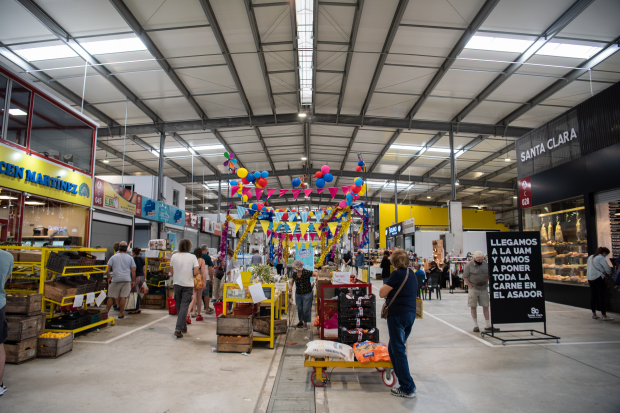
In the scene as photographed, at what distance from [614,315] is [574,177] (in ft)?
11.7

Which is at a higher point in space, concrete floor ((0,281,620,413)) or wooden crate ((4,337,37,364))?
wooden crate ((4,337,37,364))

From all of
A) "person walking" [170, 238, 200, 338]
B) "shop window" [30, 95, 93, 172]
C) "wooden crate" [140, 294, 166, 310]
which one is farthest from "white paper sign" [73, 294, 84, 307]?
"shop window" [30, 95, 93, 172]

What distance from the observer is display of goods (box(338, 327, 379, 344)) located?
4.68 m

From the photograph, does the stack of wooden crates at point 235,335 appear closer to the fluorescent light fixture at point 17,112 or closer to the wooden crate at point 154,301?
the wooden crate at point 154,301

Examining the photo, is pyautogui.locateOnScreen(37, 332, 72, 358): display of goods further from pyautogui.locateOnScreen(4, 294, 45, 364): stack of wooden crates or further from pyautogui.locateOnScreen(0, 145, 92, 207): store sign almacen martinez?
pyautogui.locateOnScreen(0, 145, 92, 207): store sign almacen martinez

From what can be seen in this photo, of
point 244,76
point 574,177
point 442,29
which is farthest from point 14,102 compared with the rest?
point 574,177

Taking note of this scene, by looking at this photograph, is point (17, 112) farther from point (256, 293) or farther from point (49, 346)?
point (256, 293)

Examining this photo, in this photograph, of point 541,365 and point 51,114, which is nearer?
point 541,365

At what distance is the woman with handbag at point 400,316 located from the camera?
3.65 m

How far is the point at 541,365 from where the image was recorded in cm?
462

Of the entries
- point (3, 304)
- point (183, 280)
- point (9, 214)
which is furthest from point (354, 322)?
point (9, 214)

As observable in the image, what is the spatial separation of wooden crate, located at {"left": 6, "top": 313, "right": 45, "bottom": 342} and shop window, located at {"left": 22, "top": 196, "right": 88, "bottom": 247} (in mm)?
3047

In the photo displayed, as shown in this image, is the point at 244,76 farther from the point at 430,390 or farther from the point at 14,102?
the point at 430,390

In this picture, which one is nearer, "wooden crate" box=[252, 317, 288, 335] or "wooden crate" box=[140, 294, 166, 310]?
"wooden crate" box=[252, 317, 288, 335]
